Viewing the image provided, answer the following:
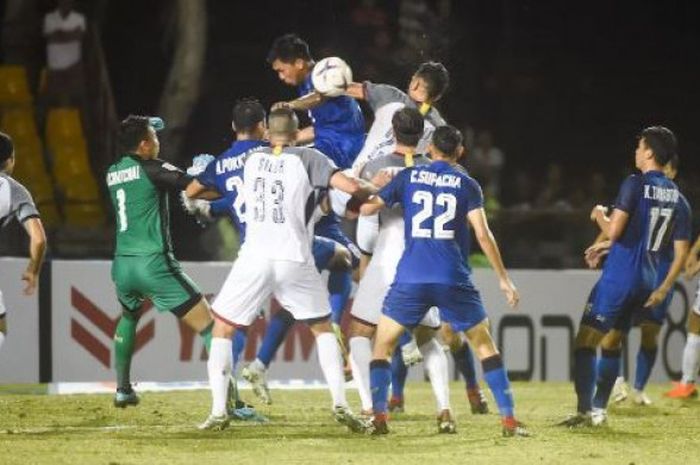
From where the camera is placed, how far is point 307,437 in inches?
421

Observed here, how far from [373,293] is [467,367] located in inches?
67.0

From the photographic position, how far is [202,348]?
1653 cm

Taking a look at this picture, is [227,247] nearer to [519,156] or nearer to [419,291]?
[519,156]

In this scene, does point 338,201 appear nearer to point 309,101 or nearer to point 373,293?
point 309,101

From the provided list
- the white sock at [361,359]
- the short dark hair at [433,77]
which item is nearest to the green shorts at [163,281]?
the white sock at [361,359]

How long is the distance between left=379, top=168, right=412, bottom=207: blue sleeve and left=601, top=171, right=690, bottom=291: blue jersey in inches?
66.4

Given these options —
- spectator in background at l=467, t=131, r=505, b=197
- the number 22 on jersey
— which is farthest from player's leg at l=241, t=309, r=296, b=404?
spectator in background at l=467, t=131, r=505, b=197

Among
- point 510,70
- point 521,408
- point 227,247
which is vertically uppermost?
point 510,70

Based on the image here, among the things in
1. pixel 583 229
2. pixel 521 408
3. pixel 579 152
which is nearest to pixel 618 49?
pixel 579 152

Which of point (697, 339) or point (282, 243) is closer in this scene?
point (282, 243)

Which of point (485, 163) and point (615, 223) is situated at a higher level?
point (485, 163)

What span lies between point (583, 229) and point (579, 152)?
295 centimetres

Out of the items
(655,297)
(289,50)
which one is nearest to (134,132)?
(289,50)

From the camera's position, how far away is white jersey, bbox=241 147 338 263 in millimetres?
10617
